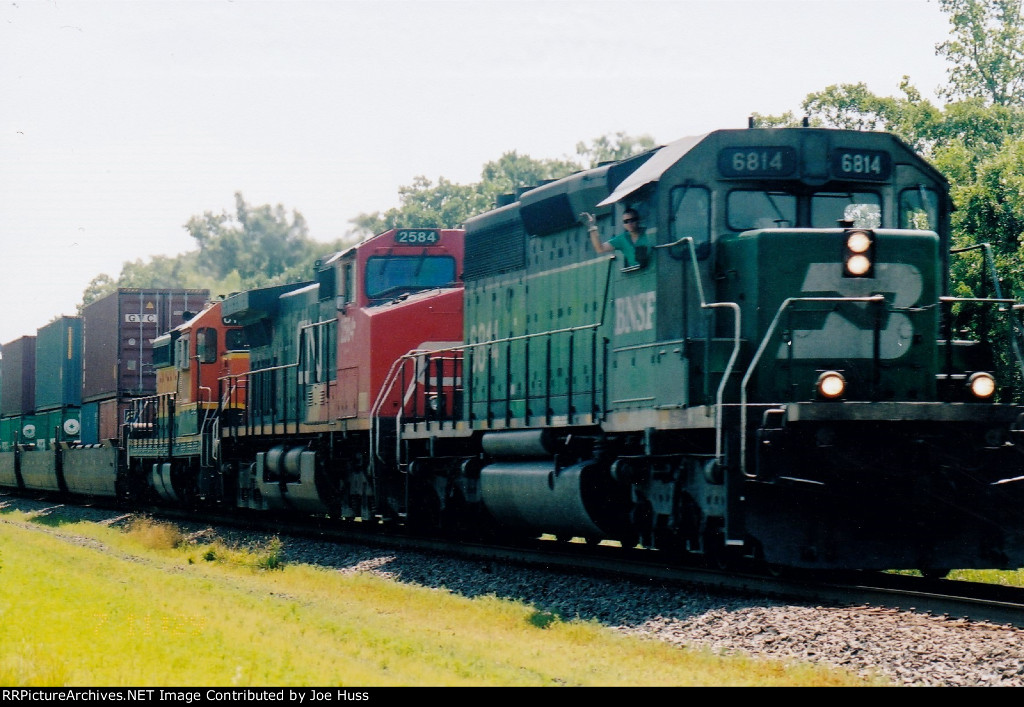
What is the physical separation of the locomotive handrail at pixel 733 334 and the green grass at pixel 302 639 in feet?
5.22

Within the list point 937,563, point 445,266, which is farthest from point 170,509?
point 937,563

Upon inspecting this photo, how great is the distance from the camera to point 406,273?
Result: 16438 mm

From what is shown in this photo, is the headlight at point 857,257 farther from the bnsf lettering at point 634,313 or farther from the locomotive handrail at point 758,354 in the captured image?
the bnsf lettering at point 634,313

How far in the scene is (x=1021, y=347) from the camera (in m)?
10.0

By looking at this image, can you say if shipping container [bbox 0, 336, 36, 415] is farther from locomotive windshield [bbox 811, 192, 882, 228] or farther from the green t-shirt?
locomotive windshield [bbox 811, 192, 882, 228]

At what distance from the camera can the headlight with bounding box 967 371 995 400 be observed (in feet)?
30.3

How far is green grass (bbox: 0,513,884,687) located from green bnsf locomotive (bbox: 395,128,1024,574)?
150 cm

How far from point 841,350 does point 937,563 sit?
1649 millimetres

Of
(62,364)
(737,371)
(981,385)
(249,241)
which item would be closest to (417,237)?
(737,371)

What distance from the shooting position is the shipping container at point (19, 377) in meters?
35.5

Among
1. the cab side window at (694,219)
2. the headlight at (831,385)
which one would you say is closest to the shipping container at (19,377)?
the cab side window at (694,219)

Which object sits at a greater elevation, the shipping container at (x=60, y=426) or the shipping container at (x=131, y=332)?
the shipping container at (x=131, y=332)

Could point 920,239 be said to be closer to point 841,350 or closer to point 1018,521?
point 841,350
